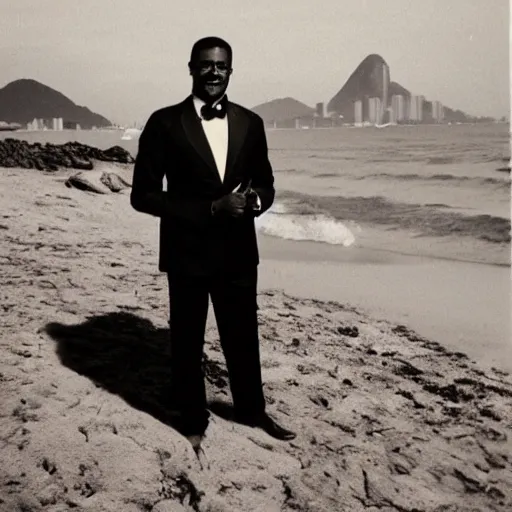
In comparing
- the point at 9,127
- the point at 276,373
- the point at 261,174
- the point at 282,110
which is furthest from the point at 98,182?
the point at 261,174

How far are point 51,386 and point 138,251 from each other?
1.47 m

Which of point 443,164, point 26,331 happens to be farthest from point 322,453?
point 443,164

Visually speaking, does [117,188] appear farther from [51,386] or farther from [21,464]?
[21,464]

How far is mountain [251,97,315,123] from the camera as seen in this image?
274cm

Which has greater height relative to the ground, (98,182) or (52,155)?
(52,155)

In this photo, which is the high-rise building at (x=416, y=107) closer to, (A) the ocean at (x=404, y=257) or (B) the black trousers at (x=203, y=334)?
(A) the ocean at (x=404, y=257)

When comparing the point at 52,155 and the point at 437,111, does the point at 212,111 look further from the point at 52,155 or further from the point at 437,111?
the point at 52,155

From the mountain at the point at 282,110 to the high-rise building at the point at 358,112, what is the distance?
1.38 meters

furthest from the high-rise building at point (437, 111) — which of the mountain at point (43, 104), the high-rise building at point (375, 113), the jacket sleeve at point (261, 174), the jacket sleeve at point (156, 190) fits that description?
the jacket sleeve at point (156, 190)

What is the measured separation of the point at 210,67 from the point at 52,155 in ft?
12.5

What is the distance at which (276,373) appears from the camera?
7.32 feet

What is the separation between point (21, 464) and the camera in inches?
62.2

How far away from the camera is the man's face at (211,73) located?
4.94 feet

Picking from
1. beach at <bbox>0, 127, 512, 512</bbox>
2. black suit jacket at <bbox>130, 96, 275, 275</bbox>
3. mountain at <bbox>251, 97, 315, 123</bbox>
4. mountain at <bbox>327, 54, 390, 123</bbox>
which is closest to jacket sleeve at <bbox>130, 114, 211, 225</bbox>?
black suit jacket at <bbox>130, 96, 275, 275</bbox>
